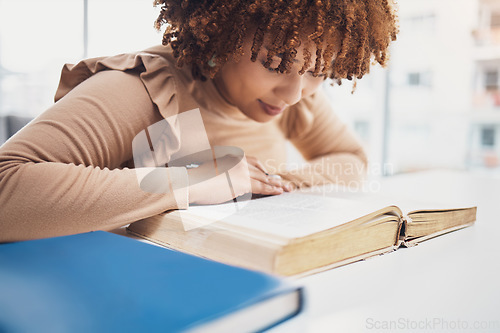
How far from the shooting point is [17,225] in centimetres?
47

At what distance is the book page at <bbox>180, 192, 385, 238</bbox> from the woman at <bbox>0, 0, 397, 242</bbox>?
6 centimetres

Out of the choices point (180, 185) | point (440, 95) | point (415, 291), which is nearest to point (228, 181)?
point (180, 185)

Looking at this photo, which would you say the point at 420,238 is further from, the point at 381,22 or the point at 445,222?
the point at 381,22

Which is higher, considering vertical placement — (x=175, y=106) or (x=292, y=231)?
(x=175, y=106)

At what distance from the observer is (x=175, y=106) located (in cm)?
67

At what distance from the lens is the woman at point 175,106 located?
19.2 inches

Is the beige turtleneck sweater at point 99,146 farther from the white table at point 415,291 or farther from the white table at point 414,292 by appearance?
the white table at point 415,291

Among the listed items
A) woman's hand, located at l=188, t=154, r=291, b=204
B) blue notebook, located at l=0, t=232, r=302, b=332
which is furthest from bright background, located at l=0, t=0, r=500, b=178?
blue notebook, located at l=0, t=232, r=302, b=332

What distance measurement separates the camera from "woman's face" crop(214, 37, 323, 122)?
2.21 feet

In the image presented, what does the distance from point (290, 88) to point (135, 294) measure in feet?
1.55

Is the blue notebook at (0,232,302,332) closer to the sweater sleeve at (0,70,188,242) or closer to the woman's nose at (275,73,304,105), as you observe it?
the sweater sleeve at (0,70,188,242)

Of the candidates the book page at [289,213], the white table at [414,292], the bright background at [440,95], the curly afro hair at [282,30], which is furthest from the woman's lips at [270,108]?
the bright background at [440,95]

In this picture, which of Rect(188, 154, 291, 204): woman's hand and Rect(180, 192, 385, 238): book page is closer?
Rect(180, 192, 385, 238): book page

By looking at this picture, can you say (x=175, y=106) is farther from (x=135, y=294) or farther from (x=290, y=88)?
(x=135, y=294)
